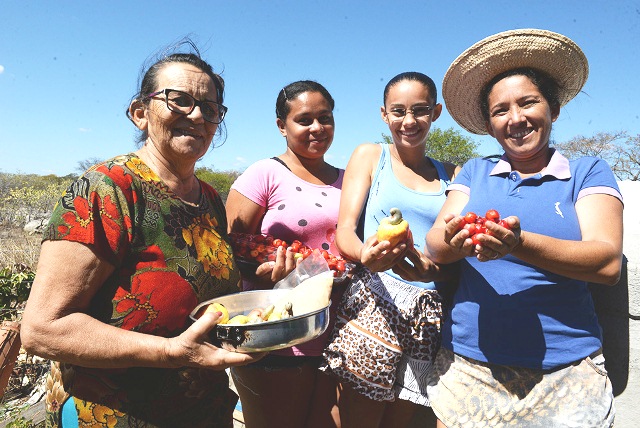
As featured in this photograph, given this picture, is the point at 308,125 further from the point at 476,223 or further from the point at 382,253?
the point at 476,223

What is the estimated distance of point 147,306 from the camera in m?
1.72

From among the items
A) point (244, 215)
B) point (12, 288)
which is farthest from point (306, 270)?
point (12, 288)

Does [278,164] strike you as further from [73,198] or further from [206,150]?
[73,198]

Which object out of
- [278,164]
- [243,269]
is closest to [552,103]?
[278,164]

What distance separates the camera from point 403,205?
96.8 inches

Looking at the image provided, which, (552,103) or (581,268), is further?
(552,103)

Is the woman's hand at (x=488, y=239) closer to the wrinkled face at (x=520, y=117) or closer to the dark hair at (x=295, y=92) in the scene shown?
the wrinkled face at (x=520, y=117)

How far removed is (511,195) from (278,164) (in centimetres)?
150

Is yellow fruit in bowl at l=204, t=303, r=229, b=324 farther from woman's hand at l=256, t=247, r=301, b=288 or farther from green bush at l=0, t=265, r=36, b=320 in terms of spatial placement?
green bush at l=0, t=265, r=36, b=320

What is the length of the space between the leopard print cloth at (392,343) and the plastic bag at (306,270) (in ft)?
1.07

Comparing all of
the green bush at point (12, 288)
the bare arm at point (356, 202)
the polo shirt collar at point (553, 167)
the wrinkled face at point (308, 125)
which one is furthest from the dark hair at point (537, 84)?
the green bush at point (12, 288)

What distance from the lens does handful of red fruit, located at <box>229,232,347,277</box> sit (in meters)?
2.49

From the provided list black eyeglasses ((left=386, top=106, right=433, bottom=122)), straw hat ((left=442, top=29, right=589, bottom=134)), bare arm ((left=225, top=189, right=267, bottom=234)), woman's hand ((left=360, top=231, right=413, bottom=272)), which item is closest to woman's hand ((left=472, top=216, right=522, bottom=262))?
woman's hand ((left=360, top=231, right=413, bottom=272))

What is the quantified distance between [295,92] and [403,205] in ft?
3.84
